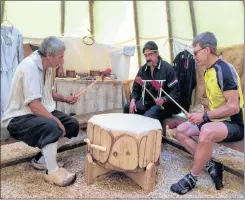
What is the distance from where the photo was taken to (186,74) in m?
4.09

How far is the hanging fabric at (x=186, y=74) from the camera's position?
4.05 m

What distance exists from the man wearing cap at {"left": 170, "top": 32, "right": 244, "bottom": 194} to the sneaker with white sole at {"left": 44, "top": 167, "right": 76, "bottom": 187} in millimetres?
798

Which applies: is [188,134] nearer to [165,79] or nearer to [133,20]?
[165,79]

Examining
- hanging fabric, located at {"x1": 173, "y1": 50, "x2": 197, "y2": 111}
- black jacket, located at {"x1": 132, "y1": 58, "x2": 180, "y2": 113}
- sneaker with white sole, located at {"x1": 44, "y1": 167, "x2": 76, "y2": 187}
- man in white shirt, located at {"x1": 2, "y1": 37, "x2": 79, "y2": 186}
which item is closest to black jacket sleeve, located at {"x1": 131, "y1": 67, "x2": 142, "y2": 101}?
black jacket, located at {"x1": 132, "y1": 58, "x2": 180, "y2": 113}

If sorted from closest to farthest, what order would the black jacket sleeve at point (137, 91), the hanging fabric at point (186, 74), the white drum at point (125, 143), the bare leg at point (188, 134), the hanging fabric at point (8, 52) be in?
the white drum at point (125, 143), the bare leg at point (188, 134), the black jacket sleeve at point (137, 91), the hanging fabric at point (8, 52), the hanging fabric at point (186, 74)

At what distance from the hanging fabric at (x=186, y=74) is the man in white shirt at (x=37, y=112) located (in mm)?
2545

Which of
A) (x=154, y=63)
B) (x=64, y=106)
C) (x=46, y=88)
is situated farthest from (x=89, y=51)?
(x=46, y=88)

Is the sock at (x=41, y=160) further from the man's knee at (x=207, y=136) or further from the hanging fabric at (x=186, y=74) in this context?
the hanging fabric at (x=186, y=74)

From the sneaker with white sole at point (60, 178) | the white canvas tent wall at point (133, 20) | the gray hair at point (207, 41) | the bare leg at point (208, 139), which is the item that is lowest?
the sneaker with white sole at point (60, 178)

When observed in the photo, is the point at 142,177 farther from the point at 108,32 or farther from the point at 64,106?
the point at 108,32

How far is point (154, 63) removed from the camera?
271 cm

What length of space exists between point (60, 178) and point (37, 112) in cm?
55

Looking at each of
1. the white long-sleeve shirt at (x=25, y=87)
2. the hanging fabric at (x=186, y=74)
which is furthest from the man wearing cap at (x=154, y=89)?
the hanging fabric at (x=186, y=74)

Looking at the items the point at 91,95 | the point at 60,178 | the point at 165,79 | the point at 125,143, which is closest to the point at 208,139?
the point at 125,143
